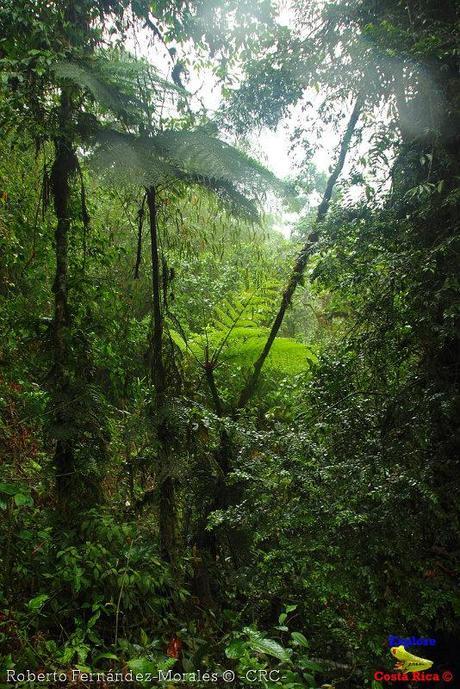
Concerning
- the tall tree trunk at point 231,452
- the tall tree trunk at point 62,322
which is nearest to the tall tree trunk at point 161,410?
the tall tree trunk at point 231,452

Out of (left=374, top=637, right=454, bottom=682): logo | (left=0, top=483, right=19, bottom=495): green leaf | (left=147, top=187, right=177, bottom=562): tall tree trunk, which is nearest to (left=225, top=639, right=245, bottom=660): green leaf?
(left=374, top=637, right=454, bottom=682): logo

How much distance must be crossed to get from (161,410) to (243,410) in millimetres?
815

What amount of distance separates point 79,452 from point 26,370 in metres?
0.97

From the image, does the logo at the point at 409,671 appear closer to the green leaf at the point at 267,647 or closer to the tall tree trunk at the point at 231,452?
the green leaf at the point at 267,647

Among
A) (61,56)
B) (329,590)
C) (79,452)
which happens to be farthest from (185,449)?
(61,56)

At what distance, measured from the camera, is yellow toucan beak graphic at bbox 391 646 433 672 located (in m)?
2.05

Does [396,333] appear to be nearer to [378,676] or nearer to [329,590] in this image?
[329,590]

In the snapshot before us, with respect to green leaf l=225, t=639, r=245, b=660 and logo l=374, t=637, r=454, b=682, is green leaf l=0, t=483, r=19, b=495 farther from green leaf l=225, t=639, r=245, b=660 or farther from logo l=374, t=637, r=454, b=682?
logo l=374, t=637, r=454, b=682

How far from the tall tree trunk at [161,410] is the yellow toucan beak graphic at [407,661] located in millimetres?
1346

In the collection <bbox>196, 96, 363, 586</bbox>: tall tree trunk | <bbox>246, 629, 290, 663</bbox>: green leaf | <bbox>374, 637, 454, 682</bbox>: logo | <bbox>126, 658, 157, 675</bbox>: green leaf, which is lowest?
<bbox>374, 637, 454, 682</bbox>: logo

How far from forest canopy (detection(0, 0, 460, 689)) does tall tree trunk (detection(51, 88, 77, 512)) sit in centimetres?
2

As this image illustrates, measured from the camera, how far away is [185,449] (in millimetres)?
2840

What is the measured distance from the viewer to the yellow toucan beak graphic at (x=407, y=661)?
2.05 m

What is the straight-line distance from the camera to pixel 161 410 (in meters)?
2.68
